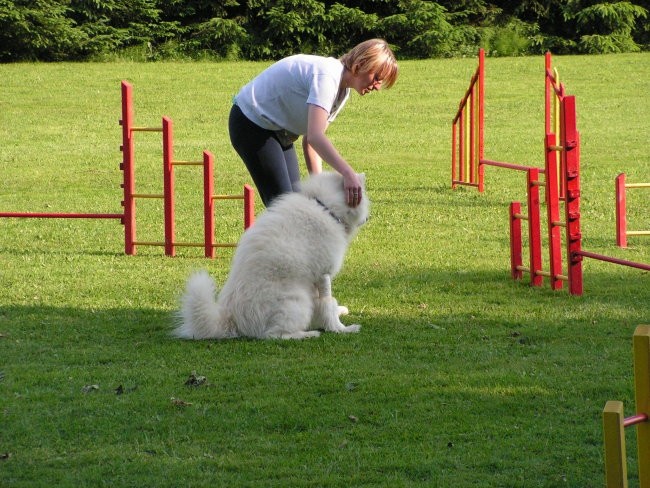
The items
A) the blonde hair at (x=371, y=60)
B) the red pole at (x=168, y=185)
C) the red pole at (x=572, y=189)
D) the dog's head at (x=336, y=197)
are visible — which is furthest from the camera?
the red pole at (x=168, y=185)

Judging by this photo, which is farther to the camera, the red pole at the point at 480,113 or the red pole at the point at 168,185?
the red pole at the point at 480,113

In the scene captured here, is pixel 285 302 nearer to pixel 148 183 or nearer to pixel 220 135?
pixel 148 183

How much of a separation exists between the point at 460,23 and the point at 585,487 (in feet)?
88.9

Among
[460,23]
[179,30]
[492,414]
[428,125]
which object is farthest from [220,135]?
[492,414]

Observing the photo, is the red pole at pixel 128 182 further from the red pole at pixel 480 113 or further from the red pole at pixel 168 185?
the red pole at pixel 480 113

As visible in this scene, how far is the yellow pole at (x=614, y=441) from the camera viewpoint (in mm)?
2873

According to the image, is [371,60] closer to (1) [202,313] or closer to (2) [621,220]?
(1) [202,313]

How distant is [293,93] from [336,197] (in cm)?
68

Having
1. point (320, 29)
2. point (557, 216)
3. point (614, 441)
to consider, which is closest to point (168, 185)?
point (557, 216)

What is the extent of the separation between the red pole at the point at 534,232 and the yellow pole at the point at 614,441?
512 centimetres

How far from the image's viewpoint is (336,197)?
21.2ft

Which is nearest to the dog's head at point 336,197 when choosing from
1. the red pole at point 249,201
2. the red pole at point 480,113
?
the red pole at point 249,201

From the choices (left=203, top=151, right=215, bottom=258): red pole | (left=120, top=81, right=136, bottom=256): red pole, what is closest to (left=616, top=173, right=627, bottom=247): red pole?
(left=203, top=151, right=215, bottom=258): red pole

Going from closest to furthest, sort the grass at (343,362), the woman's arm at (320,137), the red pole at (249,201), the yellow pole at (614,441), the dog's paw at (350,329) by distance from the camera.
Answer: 1. the yellow pole at (614,441)
2. the grass at (343,362)
3. the woman's arm at (320,137)
4. the dog's paw at (350,329)
5. the red pole at (249,201)
